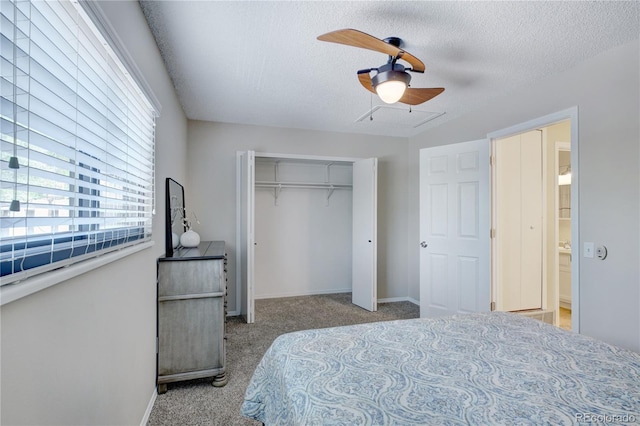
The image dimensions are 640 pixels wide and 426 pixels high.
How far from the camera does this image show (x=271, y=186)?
448 cm

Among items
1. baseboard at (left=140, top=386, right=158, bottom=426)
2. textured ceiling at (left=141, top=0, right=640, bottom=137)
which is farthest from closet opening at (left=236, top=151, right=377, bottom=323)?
baseboard at (left=140, top=386, right=158, bottom=426)

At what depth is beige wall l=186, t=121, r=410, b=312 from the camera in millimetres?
3859

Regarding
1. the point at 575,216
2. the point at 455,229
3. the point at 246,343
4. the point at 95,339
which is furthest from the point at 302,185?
the point at 95,339

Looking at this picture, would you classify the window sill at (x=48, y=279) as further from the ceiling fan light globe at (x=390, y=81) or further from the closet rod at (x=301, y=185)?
the closet rod at (x=301, y=185)

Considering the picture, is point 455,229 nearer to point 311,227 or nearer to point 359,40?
point 311,227

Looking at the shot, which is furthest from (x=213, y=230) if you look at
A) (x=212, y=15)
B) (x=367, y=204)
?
(x=212, y=15)

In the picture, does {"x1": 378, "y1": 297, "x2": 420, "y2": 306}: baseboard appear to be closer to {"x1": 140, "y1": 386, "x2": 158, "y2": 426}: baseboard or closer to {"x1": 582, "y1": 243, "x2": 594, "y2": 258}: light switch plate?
{"x1": 582, "y1": 243, "x2": 594, "y2": 258}: light switch plate

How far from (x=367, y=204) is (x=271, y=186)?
1.44 meters

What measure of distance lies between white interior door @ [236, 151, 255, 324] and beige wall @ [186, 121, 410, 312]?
Answer: 0.46 feet

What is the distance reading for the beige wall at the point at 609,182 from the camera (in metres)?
2.07

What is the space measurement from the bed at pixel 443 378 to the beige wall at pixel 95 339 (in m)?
0.65

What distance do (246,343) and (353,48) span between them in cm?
282

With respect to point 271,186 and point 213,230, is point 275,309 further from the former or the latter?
point 271,186

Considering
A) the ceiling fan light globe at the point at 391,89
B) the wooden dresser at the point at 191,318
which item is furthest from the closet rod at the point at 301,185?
the ceiling fan light globe at the point at 391,89
